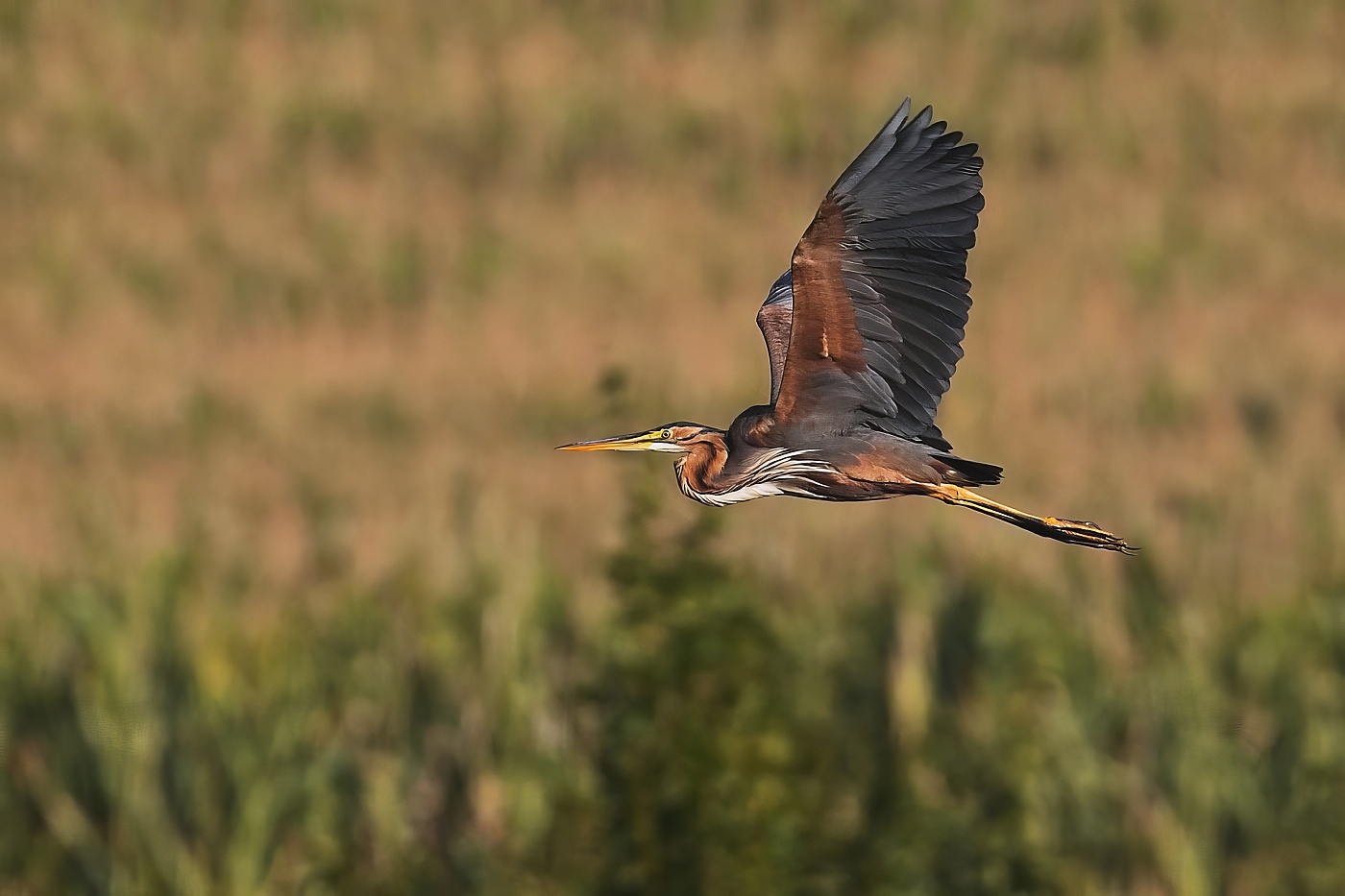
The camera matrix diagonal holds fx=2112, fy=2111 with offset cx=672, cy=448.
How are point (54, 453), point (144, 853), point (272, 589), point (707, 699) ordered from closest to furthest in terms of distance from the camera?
point (707, 699)
point (144, 853)
point (272, 589)
point (54, 453)

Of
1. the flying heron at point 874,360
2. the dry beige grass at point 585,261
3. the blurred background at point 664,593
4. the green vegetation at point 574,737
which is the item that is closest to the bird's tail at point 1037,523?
the flying heron at point 874,360

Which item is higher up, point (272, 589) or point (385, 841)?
point (272, 589)

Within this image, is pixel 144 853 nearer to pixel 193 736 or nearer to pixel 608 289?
pixel 193 736

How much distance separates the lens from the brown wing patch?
79.8 inches

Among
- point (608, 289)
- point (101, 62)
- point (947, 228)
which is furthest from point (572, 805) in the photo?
point (101, 62)

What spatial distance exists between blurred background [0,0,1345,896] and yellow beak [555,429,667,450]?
5.71 ft

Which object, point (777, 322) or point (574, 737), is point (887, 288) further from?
point (574, 737)

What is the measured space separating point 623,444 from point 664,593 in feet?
18.0

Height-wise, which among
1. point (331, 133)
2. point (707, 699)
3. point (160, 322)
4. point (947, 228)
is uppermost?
point (331, 133)

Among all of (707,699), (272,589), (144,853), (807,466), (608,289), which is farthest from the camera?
(608,289)

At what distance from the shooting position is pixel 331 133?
25938mm

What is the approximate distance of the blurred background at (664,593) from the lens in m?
7.97

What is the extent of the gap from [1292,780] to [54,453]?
36.7 ft

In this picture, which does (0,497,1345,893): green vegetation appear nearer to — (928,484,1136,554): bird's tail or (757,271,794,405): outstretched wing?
(757,271,794,405): outstretched wing
